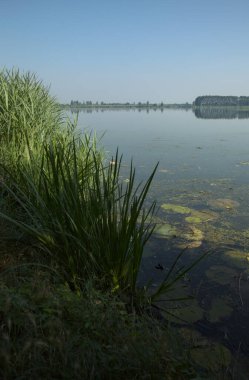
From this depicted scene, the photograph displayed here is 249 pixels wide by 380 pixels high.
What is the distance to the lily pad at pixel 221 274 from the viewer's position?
14.1 ft

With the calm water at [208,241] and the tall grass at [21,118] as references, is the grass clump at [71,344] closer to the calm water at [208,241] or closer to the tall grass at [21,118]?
the calm water at [208,241]

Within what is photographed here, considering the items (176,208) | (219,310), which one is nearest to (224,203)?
(176,208)

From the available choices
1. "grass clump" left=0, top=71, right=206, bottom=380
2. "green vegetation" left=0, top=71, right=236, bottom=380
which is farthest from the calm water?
"grass clump" left=0, top=71, right=206, bottom=380

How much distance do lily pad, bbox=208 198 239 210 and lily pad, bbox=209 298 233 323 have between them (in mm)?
3856

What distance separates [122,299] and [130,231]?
70 centimetres

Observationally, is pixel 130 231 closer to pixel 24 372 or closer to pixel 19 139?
pixel 24 372

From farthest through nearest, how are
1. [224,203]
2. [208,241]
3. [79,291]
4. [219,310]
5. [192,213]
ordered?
[224,203] → [192,213] → [208,241] → [219,310] → [79,291]

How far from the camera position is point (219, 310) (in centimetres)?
366

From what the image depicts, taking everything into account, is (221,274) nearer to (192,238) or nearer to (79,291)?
(192,238)

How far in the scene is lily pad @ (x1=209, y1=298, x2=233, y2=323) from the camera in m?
3.54

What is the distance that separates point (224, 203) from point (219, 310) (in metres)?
4.40

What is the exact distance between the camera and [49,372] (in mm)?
1666

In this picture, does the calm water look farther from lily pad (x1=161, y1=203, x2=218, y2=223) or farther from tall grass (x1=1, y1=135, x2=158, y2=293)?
tall grass (x1=1, y1=135, x2=158, y2=293)

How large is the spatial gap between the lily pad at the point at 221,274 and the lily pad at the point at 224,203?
3005 millimetres
